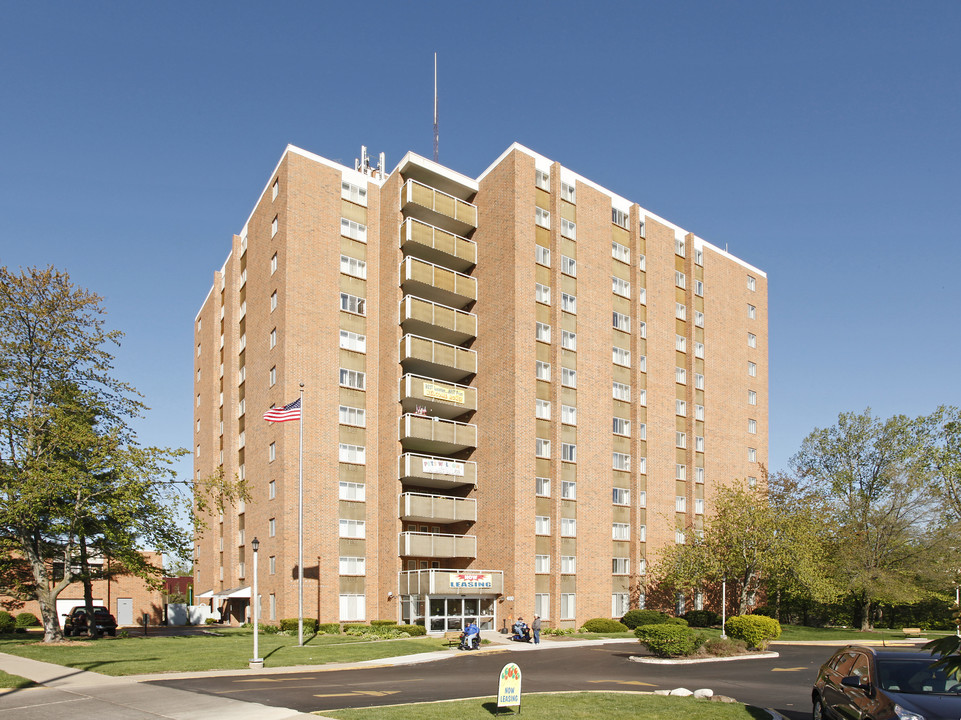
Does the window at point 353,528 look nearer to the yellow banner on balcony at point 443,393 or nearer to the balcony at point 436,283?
the yellow banner on balcony at point 443,393

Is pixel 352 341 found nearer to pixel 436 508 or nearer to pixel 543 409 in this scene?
pixel 436 508

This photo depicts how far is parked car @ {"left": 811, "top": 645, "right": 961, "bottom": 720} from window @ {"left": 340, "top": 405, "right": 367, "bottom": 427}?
1495 inches

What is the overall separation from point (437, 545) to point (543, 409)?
34.1 feet

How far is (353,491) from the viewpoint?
1932 inches

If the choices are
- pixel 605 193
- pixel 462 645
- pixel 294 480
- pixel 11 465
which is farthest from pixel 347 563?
pixel 605 193

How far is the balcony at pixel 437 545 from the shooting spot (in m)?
47.6

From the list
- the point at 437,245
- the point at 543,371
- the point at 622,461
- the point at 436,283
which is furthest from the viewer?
the point at 622,461

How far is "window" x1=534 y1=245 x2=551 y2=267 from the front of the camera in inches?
2064

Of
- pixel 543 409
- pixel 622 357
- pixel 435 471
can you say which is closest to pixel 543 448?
pixel 543 409

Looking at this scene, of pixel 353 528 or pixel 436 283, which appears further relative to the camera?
pixel 436 283

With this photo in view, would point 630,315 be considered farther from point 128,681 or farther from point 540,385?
point 128,681

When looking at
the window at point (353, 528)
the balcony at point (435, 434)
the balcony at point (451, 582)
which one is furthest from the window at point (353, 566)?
the balcony at point (435, 434)

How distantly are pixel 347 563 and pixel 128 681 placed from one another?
991 inches

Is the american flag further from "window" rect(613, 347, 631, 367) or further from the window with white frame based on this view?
"window" rect(613, 347, 631, 367)
